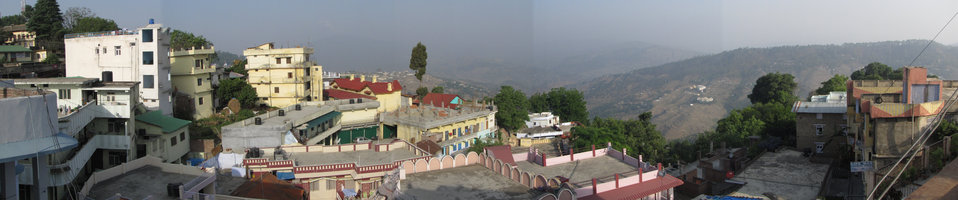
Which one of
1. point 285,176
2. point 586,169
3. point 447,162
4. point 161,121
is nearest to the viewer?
point 447,162

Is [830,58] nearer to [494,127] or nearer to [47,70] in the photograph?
[494,127]

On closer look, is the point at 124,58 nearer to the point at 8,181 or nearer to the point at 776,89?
the point at 8,181

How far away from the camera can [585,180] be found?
13.8 meters

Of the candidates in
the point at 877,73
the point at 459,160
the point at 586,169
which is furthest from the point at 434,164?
the point at 877,73

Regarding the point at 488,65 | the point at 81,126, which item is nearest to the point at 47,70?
the point at 81,126

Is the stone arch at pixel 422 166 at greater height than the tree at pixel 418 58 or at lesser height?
lesser

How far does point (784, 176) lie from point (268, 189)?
48.0 ft

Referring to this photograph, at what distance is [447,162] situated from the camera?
12773mm

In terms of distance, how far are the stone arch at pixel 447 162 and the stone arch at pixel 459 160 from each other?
5cm

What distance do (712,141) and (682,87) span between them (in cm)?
7567

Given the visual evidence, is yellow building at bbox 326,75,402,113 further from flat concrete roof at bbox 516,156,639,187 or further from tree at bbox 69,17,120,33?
flat concrete roof at bbox 516,156,639,187

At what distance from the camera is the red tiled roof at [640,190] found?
12.5 m

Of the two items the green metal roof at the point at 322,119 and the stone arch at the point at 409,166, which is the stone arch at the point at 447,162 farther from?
the green metal roof at the point at 322,119

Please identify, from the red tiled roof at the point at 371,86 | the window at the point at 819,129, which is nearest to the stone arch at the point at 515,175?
the window at the point at 819,129
